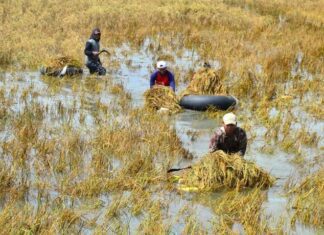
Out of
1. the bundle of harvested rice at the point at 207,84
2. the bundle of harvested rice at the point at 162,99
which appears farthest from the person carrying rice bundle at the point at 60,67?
the bundle of harvested rice at the point at 207,84

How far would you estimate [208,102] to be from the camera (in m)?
11.5

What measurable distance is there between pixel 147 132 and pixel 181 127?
137 centimetres

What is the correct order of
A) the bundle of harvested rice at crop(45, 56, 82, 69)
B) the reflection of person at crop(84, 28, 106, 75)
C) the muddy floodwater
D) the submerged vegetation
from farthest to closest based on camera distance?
the reflection of person at crop(84, 28, 106, 75)
the bundle of harvested rice at crop(45, 56, 82, 69)
the muddy floodwater
the submerged vegetation

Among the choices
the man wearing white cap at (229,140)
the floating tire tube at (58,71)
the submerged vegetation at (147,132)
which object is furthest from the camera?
the floating tire tube at (58,71)

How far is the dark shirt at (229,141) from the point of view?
788cm

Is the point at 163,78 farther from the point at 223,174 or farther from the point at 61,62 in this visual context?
the point at 223,174

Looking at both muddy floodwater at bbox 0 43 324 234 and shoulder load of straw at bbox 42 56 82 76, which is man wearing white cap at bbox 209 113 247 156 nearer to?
muddy floodwater at bbox 0 43 324 234

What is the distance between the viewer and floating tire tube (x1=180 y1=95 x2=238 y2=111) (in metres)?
11.5

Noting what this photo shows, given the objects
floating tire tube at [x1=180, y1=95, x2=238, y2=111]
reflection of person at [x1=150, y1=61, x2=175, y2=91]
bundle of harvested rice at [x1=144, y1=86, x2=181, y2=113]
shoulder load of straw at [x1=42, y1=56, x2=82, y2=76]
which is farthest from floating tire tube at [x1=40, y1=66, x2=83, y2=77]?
floating tire tube at [x1=180, y1=95, x2=238, y2=111]

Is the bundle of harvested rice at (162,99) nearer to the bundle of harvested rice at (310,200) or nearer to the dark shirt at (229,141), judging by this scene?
the dark shirt at (229,141)

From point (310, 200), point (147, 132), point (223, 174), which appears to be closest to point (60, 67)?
point (147, 132)

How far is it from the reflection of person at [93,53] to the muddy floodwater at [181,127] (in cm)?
29

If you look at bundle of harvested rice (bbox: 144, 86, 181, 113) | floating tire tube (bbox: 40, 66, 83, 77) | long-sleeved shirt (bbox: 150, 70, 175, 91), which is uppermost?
long-sleeved shirt (bbox: 150, 70, 175, 91)

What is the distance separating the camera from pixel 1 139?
28.1 feet
